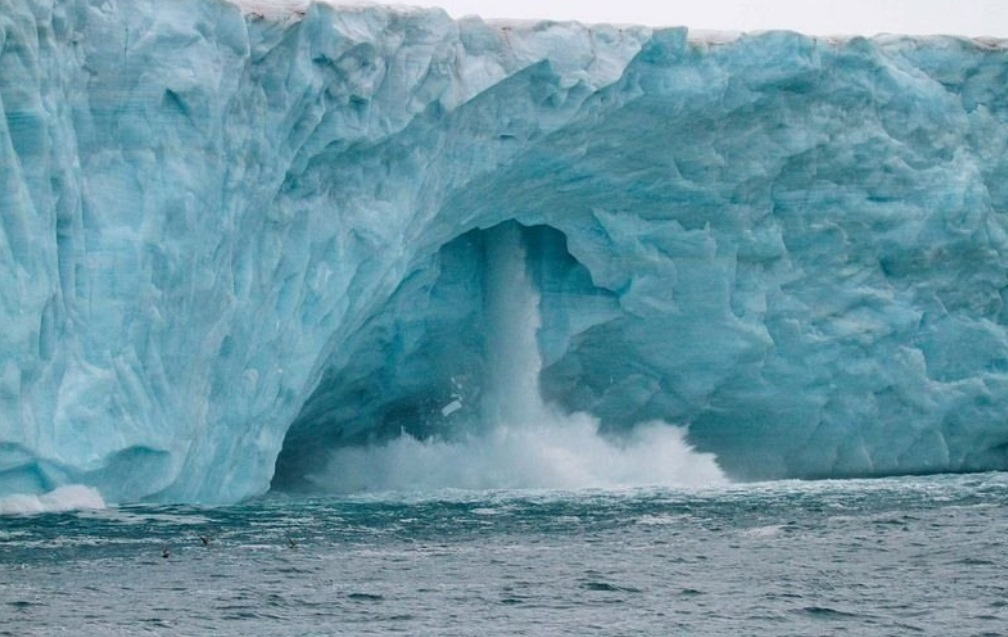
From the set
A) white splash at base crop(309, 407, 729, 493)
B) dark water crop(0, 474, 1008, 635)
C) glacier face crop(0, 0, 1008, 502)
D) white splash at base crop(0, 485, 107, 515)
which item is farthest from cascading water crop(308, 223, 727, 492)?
white splash at base crop(0, 485, 107, 515)

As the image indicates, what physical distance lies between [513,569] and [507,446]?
7338mm

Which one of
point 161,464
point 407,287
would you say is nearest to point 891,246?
point 407,287

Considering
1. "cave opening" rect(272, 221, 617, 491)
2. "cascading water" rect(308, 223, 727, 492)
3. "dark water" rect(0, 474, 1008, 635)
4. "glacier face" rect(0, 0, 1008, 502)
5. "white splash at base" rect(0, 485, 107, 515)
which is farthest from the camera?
"cascading water" rect(308, 223, 727, 492)

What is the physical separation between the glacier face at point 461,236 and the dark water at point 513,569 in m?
1.54

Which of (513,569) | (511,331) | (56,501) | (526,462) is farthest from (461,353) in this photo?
(513,569)

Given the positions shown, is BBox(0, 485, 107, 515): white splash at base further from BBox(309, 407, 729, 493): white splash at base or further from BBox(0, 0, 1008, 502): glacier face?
BBox(309, 407, 729, 493): white splash at base

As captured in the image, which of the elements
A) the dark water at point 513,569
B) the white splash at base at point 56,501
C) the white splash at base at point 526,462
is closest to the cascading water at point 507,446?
the white splash at base at point 526,462

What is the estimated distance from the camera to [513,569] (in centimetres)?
1325

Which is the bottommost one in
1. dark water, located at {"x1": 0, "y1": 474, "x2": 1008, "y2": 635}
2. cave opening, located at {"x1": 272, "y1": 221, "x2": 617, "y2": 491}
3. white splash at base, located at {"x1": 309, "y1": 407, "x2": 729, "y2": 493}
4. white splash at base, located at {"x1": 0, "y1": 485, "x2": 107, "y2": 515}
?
dark water, located at {"x1": 0, "y1": 474, "x2": 1008, "y2": 635}

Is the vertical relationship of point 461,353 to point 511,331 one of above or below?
below

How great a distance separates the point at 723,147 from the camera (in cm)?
1978

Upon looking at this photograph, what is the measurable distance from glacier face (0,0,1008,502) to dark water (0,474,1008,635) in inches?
60.7

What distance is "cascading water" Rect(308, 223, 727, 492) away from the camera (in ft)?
66.9

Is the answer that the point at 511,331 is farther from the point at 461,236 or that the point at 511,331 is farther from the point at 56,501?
the point at 56,501
